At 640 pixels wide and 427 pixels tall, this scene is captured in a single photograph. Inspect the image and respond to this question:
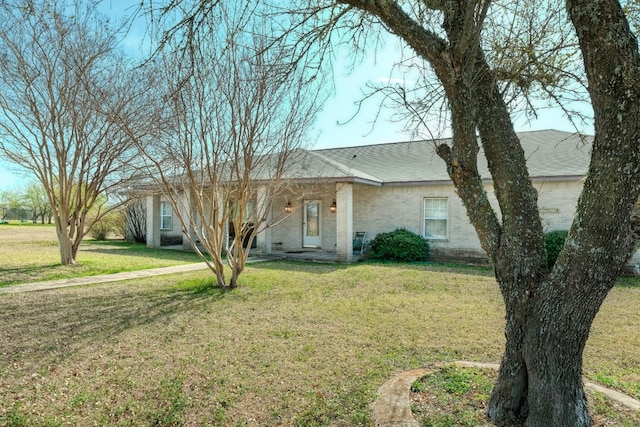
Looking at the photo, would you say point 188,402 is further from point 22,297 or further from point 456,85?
point 22,297

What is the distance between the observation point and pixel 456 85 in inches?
119

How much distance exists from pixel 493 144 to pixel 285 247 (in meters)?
14.6

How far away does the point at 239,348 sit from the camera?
5.01 m

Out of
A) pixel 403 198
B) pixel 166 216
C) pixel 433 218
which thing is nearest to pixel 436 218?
pixel 433 218

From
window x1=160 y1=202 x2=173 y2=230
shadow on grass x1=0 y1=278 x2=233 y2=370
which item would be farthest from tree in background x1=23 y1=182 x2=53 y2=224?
shadow on grass x1=0 y1=278 x2=233 y2=370

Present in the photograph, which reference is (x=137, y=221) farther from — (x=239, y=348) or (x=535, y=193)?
(x=535, y=193)

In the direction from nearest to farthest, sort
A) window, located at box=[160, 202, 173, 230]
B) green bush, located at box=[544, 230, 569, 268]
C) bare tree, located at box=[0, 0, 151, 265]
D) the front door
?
bare tree, located at box=[0, 0, 151, 265] < green bush, located at box=[544, 230, 569, 268] < the front door < window, located at box=[160, 202, 173, 230]

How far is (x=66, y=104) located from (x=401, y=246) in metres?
10.9

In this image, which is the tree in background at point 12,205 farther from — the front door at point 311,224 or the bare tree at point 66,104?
the front door at point 311,224

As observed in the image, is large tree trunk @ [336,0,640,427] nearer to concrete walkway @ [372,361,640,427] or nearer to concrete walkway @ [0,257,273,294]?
concrete walkway @ [372,361,640,427]

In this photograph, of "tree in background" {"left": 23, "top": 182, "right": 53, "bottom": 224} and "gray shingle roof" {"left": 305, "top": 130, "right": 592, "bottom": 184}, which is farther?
"tree in background" {"left": 23, "top": 182, "right": 53, "bottom": 224}

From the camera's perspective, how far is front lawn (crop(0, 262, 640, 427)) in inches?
138

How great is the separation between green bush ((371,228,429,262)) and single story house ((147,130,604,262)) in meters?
0.50

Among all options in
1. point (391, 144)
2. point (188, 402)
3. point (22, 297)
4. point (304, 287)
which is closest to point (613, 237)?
point (188, 402)
